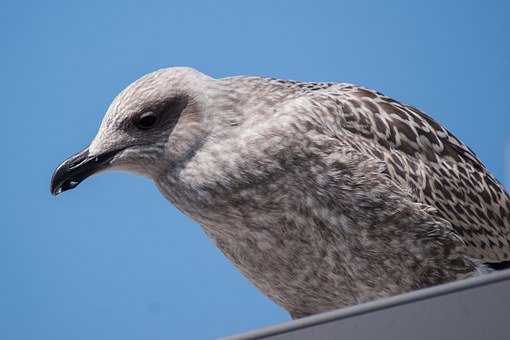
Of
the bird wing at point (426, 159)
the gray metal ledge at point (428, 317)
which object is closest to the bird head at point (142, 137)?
the bird wing at point (426, 159)

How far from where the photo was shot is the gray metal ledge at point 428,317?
40.1 inches

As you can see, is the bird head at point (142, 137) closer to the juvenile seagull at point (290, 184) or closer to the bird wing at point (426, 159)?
the juvenile seagull at point (290, 184)

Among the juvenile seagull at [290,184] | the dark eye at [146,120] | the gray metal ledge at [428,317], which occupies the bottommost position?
the gray metal ledge at [428,317]

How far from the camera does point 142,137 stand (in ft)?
6.59

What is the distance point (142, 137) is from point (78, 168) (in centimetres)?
18

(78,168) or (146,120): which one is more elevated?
(146,120)

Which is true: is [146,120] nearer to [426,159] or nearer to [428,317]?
[426,159]

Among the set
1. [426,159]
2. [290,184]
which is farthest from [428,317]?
[426,159]

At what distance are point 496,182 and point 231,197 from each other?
3.19ft

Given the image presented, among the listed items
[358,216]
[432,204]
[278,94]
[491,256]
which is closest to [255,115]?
[278,94]

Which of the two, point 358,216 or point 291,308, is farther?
point 291,308

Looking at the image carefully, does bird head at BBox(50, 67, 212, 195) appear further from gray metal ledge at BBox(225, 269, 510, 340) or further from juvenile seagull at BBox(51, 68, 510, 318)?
gray metal ledge at BBox(225, 269, 510, 340)

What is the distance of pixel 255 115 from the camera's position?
205 centimetres

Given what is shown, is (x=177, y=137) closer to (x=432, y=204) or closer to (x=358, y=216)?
(x=358, y=216)
